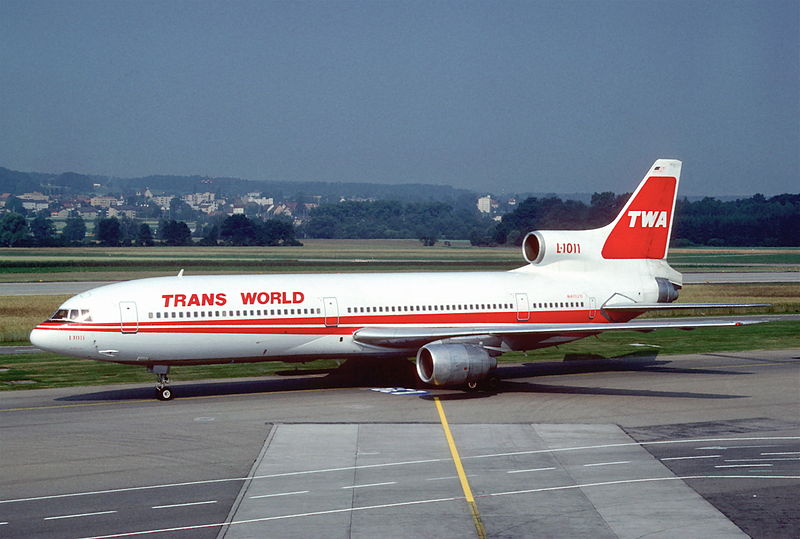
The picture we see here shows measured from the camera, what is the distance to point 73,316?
1357 inches

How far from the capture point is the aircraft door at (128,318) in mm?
34500

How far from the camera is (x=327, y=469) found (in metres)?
25.7

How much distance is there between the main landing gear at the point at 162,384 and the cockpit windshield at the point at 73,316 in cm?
327

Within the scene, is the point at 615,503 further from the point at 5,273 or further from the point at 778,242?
the point at 778,242

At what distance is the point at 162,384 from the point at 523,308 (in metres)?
15.7

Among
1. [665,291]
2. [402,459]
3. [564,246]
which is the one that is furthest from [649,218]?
[402,459]

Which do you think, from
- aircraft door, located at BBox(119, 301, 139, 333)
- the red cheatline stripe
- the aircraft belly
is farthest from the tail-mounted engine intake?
aircraft door, located at BBox(119, 301, 139, 333)

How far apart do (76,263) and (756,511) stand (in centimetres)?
11582

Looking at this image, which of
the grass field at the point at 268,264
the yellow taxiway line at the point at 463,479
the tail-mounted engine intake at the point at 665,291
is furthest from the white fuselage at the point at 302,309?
the grass field at the point at 268,264

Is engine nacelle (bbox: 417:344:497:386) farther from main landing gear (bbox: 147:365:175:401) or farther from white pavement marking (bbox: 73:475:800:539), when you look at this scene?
white pavement marking (bbox: 73:475:800:539)

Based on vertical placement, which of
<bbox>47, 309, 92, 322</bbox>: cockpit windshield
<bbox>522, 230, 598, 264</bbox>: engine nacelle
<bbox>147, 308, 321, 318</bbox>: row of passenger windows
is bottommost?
<bbox>47, 309, 92, 322</bbox>: cockpit windshield

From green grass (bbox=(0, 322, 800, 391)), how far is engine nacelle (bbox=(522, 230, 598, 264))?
266 inches

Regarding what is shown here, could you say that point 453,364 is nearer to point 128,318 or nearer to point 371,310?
point 371,310

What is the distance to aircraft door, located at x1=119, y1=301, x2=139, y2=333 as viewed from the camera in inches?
1358
